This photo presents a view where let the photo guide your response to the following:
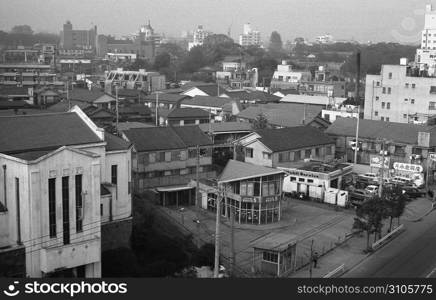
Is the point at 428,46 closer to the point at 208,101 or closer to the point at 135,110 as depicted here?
the point at 208,101

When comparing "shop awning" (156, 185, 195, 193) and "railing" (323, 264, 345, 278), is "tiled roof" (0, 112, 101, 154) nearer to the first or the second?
"shop awning" (156, 185, 195, 193)

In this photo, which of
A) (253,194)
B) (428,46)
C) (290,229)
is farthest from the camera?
(428,46)

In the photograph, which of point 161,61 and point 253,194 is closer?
point 253,194

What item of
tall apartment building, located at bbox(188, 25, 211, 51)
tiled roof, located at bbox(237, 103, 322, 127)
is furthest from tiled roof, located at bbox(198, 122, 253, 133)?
tall apartment building, located at bbox(188, 25, 211, 51)

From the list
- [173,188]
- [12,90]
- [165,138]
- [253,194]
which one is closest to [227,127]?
[165,138]

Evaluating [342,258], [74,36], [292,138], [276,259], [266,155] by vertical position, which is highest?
[74,36]

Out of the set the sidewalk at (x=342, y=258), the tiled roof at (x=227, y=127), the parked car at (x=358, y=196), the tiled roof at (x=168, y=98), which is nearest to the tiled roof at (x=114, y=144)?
the sidewalk at (x=342, y=258)

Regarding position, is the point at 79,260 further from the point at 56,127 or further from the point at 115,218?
the point at 56,127

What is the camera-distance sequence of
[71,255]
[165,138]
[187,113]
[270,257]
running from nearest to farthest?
[71,255]
[270,257]
[165,138]
[187,113]
